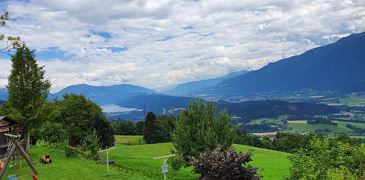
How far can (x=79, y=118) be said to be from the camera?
2724 inches

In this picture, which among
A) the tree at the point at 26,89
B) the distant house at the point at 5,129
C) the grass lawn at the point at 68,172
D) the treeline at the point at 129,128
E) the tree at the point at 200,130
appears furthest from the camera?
the treeline at the point at 129,128

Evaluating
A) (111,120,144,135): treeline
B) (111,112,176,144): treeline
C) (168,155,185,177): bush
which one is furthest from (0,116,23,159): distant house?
(111,120,144,135): treeline

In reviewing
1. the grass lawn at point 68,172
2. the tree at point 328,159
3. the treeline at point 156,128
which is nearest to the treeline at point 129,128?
the treeline at point 156,128

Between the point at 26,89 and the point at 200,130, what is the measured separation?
18.0m

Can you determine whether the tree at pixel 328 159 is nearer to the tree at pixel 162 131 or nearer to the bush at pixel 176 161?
the bush at pixel 176 161

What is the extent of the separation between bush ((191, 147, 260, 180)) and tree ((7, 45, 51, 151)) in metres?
18.4

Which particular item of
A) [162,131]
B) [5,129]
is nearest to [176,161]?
[5,129]

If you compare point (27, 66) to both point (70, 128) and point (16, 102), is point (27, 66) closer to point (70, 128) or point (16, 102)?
point (16, 102)

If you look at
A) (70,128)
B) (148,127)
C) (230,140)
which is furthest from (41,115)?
(148,127)

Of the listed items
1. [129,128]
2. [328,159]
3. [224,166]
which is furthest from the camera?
[129,128]

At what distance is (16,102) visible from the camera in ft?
135

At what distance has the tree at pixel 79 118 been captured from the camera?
67.7 metres

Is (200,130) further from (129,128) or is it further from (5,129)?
(129,128)

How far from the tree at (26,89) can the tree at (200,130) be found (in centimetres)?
1454
